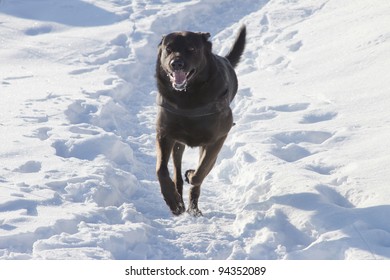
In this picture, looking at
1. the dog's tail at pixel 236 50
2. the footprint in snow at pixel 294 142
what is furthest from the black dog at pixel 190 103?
the dog's tail at pixel 236 50

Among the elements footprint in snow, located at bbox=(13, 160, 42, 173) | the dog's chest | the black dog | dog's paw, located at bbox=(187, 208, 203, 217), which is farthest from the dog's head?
footprint in snow, located at bbox=(13, 160, 42, 173)

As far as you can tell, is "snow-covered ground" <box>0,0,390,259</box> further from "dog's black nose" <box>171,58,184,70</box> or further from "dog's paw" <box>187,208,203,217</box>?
"dog's black nose" <box>171,58,184,70</box>

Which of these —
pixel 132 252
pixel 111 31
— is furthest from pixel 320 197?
pixel 111 31

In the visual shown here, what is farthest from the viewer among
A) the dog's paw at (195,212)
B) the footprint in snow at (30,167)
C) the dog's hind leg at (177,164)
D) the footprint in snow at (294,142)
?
the footprint in snow at (294,142)

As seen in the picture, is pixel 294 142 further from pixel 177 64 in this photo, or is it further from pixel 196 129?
pixel 177 64

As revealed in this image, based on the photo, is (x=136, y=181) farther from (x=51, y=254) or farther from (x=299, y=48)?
(x=299, y=48)

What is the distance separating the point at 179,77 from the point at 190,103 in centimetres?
34

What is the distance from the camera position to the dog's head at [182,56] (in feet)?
17.3

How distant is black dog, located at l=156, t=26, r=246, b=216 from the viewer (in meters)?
5.42

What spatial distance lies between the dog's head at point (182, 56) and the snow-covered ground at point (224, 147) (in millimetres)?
1062

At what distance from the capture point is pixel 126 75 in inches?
402

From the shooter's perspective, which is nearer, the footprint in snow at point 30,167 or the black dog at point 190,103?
the black dog at point 190,103

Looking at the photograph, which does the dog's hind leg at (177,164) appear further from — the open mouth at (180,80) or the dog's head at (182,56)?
the open mouth at (180,80)

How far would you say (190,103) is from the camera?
557 centimetres
